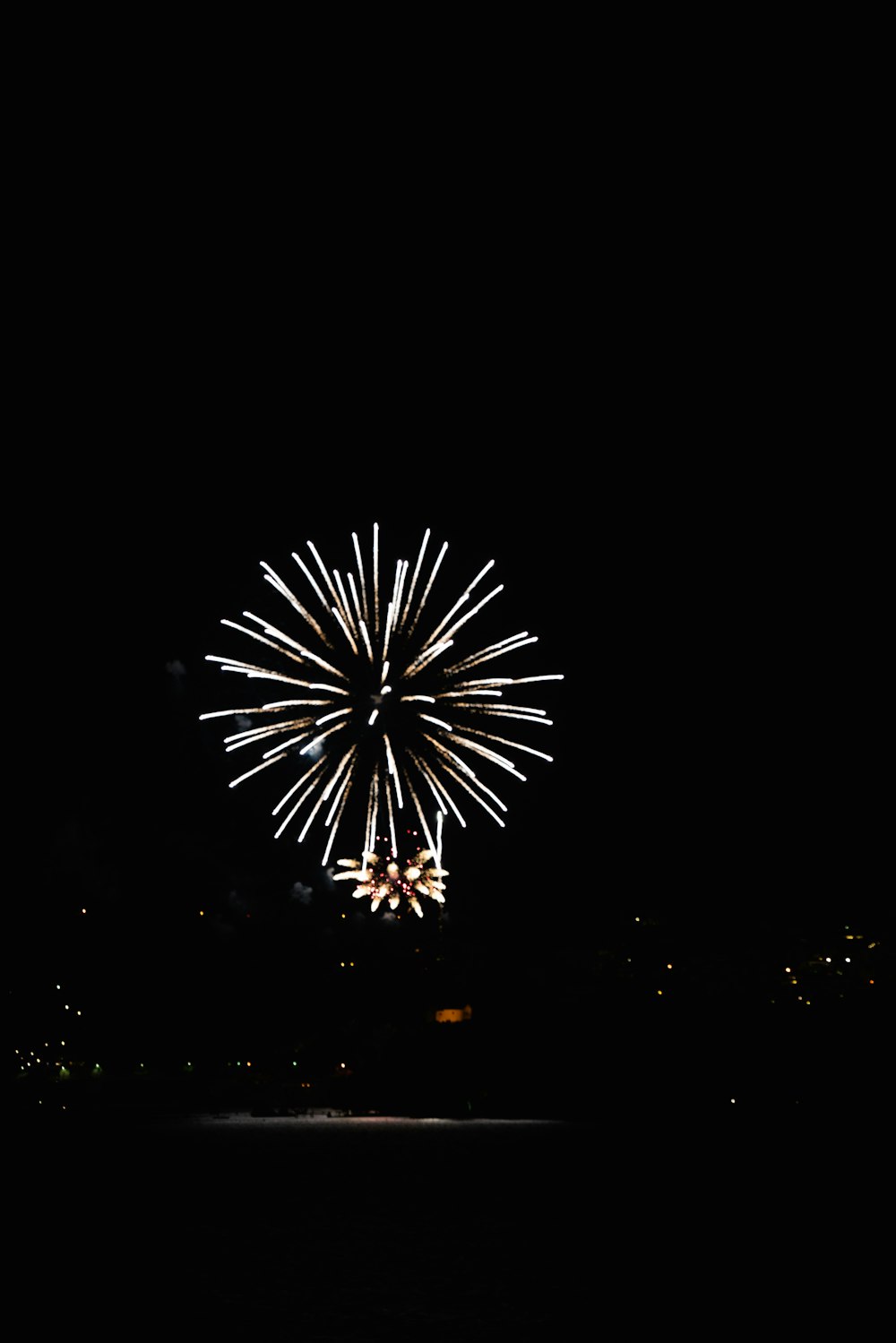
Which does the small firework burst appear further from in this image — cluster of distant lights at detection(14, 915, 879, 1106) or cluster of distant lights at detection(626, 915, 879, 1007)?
cluster of distant lights at detection(626, 915, 879, 1007)

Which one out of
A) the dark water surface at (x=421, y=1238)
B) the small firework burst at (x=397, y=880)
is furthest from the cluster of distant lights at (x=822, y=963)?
the small firework burst at (x=397, y=880)

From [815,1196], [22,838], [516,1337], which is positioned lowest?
[516,1337]

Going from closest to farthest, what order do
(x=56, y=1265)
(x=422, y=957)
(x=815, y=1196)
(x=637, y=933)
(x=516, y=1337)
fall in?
(x=516, y=1337)
(x=56, y=1265)
(x=815, y=1196)
(x=637, y=933)
(x=422, y=957)

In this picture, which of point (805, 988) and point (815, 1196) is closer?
point (815, 1196)

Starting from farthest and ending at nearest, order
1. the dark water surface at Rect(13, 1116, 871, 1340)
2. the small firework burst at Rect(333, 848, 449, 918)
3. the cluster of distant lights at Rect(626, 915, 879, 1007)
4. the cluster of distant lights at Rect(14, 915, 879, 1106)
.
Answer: the small firework burst at Rect(333, 848, 449, 918), the cluster of distant lights at Rect(14, 915, 879, 1106), the cluster of distant lights at Rect(626, 915, 879, 1007), the dark water surface at Rect(13, 1116, 871, 1340)

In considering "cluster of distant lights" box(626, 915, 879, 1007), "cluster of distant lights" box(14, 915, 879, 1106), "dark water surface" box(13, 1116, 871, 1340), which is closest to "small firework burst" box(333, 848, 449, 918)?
"cluster of distant lights" box(14, 915, 879, 1106)

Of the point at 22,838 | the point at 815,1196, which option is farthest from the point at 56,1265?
the point at 22,838

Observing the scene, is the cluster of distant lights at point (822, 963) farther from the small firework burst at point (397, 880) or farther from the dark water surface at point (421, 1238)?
the small firework burst at point (397, 880)

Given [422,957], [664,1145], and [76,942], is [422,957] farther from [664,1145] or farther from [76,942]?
[664,1145]

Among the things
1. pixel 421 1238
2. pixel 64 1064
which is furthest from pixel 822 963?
pixel 421 1238
